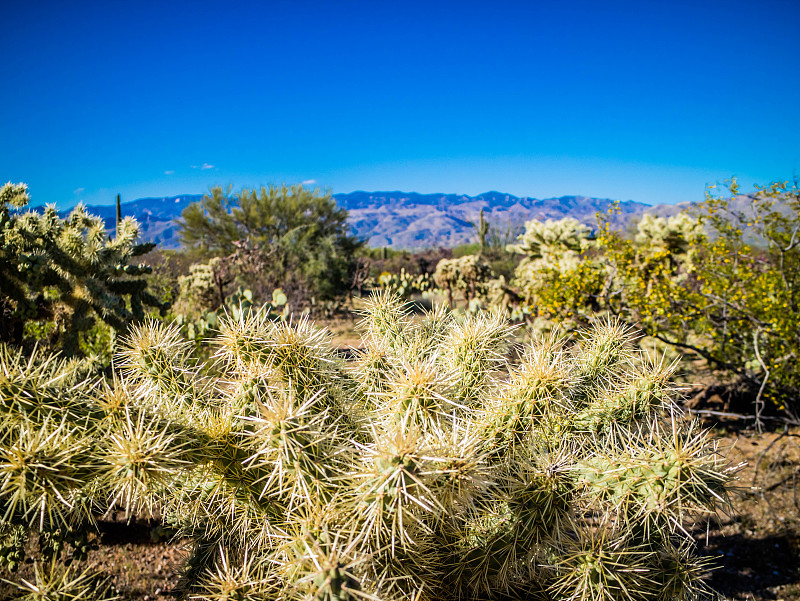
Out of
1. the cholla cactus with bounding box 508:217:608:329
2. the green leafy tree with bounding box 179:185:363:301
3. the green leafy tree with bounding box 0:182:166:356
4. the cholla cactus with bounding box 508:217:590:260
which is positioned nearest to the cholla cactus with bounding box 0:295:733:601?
the green leafy tree with bounding box 0:182:166:356

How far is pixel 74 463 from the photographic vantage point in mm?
1139

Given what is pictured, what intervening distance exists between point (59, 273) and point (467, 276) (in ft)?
42.7

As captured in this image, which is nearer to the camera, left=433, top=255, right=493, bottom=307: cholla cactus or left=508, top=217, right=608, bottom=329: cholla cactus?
left=508, top=217, right=608, bottom=329: cholla cactus

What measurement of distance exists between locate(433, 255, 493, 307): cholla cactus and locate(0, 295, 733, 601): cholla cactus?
13618 mm

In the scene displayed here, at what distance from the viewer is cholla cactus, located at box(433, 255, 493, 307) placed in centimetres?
1548

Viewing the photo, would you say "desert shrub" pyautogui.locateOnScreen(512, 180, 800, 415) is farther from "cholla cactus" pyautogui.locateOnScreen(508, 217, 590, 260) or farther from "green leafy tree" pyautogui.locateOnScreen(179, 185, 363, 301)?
"green leafy tree" pyautogui.locateOnScreen(179, 185, 363, 301)

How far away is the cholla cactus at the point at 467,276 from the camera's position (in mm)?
15484

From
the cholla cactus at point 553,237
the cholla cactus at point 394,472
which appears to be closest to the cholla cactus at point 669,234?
the cholla cactus at point 553,237

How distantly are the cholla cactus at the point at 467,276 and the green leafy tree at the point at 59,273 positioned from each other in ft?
39.2

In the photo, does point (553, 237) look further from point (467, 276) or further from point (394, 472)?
point (394, 472)

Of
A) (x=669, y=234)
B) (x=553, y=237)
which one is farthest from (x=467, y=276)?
(x=669, y=234)

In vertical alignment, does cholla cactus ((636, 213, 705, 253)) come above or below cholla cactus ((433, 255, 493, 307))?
above

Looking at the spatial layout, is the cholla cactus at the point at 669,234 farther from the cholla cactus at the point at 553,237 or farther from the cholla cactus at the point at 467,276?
the cholla cactus at the point at 467,276

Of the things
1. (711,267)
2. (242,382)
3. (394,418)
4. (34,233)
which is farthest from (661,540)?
(711,267)
